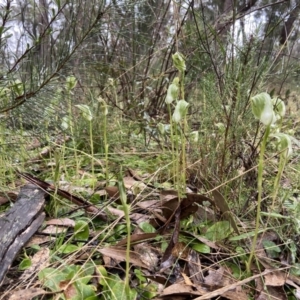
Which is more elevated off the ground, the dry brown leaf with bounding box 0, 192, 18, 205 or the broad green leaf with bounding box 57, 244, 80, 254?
the dry brown leaf with bounding box 0, 192, 18, 205

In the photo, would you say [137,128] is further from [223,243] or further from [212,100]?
[223,243]

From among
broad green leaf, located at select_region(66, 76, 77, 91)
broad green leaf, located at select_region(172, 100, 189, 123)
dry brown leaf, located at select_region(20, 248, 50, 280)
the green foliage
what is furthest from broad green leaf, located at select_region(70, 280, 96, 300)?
broad green leaf, located at select_region(66, 76, 77, 91)

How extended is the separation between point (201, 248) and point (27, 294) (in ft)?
1.48

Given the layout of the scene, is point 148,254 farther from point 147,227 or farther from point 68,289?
point 68,289

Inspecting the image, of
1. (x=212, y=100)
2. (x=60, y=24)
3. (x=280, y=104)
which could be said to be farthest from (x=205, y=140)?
(x=60, y=24)

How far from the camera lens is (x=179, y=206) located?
1.01 m

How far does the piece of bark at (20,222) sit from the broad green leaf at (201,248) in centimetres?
44

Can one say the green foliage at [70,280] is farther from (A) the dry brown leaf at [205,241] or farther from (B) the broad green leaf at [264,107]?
(B) the broad green leaf at [264,107]

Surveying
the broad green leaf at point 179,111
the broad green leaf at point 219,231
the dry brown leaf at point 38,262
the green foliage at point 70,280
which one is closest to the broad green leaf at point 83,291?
the green foliage at point 70,280

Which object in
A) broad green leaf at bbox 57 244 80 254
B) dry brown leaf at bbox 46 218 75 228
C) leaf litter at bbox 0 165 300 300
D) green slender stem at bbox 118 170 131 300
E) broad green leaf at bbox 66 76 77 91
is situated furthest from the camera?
broad green leaf at bbox 66 76 77 91

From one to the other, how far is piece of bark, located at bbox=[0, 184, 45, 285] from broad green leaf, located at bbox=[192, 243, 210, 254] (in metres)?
0.44

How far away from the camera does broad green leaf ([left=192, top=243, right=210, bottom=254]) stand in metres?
0.96

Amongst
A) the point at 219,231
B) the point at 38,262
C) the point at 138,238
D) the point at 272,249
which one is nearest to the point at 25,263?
the point at 38,262

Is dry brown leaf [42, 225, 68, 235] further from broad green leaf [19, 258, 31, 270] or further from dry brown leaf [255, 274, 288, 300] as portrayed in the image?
dry brown leaf [255, 274, 288, 300]
